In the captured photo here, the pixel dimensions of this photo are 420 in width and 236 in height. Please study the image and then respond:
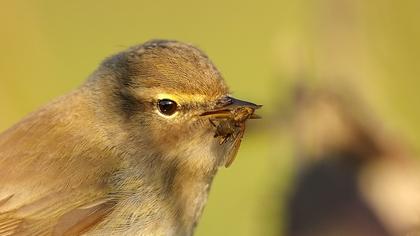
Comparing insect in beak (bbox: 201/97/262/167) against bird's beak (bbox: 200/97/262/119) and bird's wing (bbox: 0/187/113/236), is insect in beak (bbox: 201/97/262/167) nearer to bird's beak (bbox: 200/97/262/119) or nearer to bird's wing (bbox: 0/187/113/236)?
bird's beak (bbox: 200/97/262/119)

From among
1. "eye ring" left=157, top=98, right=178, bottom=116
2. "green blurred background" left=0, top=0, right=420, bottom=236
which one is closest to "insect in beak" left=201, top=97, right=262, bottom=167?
"eye ring" left=157, top=98, right=178, bottom=116

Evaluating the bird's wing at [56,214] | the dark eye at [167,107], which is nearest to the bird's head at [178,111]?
the dark eye at [167,107]

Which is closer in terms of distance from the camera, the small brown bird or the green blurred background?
the small brown bird

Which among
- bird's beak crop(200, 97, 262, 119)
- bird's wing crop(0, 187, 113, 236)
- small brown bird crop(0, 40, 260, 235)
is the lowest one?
bird's wing crop(0, 187, 113, 236)

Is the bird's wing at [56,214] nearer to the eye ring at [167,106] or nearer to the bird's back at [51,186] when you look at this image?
the bird's back at [51,186]

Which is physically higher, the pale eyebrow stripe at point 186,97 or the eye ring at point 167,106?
the pale eyebrow stripe at point 186,97

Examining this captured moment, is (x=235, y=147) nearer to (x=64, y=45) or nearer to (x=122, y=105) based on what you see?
(x=122, y=105)

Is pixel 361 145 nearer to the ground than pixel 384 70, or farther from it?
nearer to the ground

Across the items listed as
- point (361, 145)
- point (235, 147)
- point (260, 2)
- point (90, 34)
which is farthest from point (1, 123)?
point (260, 2)
